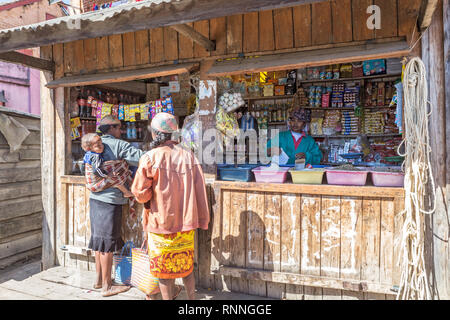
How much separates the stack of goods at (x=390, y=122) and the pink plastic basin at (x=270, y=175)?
340cm

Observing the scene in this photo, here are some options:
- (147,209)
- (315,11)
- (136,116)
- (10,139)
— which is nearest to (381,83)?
(315,11)

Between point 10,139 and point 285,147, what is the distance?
4.17m

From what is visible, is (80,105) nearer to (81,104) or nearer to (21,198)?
(81,104)

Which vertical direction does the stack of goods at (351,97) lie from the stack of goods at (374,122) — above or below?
above

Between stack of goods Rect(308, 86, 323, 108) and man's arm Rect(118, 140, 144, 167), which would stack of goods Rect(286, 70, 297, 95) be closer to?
stack of goods Rect(308, 86, 323, 108)

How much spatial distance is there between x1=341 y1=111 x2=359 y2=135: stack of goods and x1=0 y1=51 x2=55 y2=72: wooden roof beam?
501 cm

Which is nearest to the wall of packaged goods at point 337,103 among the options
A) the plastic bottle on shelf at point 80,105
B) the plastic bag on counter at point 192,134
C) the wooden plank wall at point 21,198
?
the plastic bag on counter at point 192,134

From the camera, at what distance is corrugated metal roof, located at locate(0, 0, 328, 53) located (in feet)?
7.70

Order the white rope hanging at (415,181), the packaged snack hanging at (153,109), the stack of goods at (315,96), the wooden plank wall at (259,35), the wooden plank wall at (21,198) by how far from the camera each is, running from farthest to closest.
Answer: the stack of goods at (315,96), the wooden plank wall at (21,198), the packaged snack hanging at (153,109), the wooden plank wall at (259,35), the white rope hanging at (415,181)

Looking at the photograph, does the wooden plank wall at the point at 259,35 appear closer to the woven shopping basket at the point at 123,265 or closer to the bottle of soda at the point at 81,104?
the bottle of soda at the point at 81,104

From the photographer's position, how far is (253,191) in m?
3.44

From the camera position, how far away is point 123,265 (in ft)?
12.3

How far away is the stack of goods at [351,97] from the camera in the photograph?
604 cm

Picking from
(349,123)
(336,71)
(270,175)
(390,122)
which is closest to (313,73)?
(336,71)
